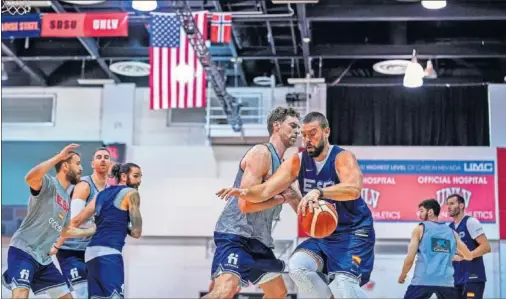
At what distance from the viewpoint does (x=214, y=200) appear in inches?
647

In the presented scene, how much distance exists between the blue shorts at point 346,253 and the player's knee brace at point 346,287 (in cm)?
5

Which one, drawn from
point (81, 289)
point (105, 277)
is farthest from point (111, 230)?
point (81, 289)

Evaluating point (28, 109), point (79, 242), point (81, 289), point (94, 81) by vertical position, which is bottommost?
point (81, 289)

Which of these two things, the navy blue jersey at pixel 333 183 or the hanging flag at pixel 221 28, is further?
the hanging flag at pixel 221 28

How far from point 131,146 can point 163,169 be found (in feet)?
3.14

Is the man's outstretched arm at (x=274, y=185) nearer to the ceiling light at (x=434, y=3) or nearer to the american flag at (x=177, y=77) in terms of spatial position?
the ceiling light at (x=434, y=3)

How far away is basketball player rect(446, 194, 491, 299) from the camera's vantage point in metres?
8.98

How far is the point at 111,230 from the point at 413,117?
1090 cm

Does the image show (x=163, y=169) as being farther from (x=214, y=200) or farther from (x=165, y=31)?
(x=165, y=31)

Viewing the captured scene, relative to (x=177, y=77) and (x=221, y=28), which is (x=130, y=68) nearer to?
(x=177, y=77)

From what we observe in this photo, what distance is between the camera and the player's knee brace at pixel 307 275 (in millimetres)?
5340

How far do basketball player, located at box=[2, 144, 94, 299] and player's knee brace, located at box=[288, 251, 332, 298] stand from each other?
241 centimetres

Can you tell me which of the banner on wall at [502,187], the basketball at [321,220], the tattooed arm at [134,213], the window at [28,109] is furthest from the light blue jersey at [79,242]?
the banner on wall at [502,187]

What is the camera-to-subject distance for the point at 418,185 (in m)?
16.1
